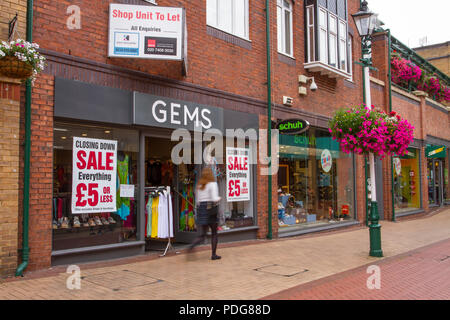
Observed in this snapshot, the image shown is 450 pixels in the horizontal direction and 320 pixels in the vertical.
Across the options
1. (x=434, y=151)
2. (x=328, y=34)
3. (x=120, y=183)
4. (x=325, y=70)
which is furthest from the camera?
(x=434, y=151)

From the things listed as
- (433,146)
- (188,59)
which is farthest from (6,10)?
(433,146)

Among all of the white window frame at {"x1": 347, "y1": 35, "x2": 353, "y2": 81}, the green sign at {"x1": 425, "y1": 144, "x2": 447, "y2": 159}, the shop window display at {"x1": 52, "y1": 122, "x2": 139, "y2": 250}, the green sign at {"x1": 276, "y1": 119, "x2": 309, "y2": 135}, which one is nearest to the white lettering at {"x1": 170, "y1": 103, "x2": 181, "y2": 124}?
the shop window display at {"x1": 52, "y1": 122, "x2": 139, "y2": 250}

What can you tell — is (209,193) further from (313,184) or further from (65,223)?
(313,184)

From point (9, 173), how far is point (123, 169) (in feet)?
7.69

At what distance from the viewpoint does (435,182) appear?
24.6 meters

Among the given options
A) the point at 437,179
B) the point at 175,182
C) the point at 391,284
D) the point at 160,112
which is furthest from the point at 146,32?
the point at 437,179

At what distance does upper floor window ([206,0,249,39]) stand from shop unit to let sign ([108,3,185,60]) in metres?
2.15

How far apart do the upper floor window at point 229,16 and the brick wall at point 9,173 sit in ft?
17.6

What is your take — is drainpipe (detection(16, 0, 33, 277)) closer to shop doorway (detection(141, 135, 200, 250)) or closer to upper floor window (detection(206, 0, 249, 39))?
shop doorway (detection(141, 135, 200, 250))

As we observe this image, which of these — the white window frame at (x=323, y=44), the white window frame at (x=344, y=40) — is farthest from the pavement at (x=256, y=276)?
the white window frame at (x=344, y=40)

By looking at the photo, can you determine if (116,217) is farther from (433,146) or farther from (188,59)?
(433,146)

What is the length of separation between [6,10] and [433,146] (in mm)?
21353

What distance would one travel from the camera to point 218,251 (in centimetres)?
933

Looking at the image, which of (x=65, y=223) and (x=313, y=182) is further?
(x=313, y=182)
